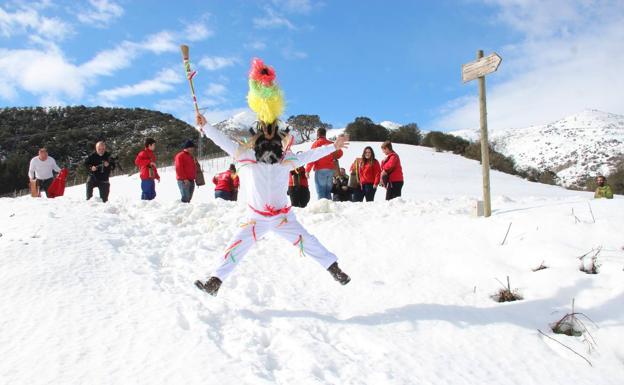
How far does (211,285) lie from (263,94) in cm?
185

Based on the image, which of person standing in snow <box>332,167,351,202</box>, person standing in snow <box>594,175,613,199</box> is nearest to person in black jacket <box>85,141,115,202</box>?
person standing in snow <box>332,167,351,202</box>

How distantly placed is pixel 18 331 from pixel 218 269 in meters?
1.60

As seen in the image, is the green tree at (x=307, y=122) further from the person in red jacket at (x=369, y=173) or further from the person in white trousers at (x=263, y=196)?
the person in white trousers at (x=263, y=196)

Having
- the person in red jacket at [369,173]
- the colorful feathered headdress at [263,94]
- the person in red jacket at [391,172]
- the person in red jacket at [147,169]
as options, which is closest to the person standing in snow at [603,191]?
the person in red jacket at [391,172]

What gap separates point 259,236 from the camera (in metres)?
4.31

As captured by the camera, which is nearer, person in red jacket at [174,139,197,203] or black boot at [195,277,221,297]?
black boot at [195,277,221,297]

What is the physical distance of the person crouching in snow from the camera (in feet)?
13.6

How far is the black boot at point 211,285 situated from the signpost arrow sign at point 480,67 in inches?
187

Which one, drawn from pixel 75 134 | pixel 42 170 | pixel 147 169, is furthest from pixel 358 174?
pixel 75 134

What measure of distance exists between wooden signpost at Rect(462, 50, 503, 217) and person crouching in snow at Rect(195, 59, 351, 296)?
3131 millimetres

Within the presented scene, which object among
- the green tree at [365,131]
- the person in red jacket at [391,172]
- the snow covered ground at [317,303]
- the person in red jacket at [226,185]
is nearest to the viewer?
the snow covered ground at [317,303]

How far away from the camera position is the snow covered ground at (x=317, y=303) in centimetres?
304

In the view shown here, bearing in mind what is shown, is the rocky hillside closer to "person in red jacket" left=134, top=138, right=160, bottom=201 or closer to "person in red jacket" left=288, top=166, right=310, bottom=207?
"person in red jacket" left=134, top=138, right=160, bottom=201

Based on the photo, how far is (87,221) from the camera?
6352 mm
